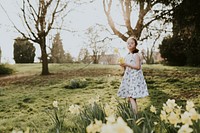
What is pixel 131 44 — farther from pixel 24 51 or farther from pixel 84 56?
pixel 84 56

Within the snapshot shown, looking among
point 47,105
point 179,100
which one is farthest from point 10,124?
point 179,100

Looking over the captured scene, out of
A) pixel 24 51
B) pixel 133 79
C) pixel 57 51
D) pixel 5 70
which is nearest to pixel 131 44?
pixel 133 79

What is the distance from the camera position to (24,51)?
34.4 metres

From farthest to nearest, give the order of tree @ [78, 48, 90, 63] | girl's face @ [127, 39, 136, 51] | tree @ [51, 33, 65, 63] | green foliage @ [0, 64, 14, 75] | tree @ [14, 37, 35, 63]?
1. tree @ [78, 48, 90, 63]
2. tree @ [51, 33, 65, 63]
3. tree @ [14, 37, 35, 63]
4. green foliage @ [0, 64, 14, 75]
5. girl's face @ [127, 39, 136, 51]

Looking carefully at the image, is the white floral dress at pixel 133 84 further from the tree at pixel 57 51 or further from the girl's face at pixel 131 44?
the tree at pixel 57 51

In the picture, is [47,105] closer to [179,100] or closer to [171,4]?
[179,100]

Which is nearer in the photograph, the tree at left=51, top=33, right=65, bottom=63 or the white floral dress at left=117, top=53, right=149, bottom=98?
the white floral dress at left=117, top=53, right=149, bottom=98

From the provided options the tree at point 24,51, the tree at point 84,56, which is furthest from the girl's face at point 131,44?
the tree at point 84,56

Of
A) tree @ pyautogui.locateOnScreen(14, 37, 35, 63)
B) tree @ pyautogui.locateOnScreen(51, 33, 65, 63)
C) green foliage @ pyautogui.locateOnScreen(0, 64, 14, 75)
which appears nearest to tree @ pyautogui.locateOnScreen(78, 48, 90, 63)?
tree @ pyautogui.locateOnScreen(51, 33, 65, 63)

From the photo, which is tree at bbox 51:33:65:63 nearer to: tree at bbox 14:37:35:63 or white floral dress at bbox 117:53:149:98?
tree at bbox 14:37:35:63

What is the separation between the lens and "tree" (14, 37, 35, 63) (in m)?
33.9

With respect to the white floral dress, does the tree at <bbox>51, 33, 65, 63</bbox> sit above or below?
above

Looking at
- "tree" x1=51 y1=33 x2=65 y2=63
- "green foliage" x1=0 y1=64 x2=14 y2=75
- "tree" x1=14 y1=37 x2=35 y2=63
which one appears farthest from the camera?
"tree" x1=51 y1=33 x2=65 y2=63

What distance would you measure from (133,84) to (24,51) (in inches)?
1197
